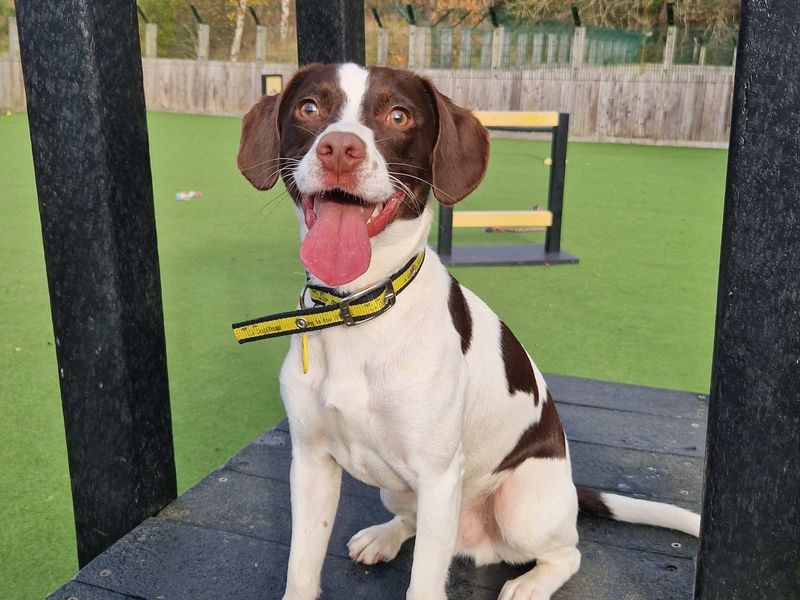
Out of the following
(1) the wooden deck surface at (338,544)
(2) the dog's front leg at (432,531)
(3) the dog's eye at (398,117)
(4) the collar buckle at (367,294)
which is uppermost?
(3) the dog's eye at (398,117)

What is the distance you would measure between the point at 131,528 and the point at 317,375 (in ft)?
2.72

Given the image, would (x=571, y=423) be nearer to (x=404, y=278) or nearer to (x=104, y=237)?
(x=404, y=278)

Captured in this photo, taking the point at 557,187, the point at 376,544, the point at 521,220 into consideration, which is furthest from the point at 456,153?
the point at 557,187

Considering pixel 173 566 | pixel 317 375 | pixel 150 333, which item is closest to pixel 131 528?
pixel 173 566

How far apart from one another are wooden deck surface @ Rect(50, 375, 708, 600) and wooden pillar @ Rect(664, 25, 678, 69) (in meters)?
12.7

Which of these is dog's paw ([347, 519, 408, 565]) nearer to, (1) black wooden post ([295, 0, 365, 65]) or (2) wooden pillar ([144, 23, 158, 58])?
(1) black wooden post ([295, 0, 365, 65])

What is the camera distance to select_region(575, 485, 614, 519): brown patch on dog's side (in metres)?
2.31

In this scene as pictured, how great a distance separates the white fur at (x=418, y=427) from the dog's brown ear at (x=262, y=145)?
0.69ft

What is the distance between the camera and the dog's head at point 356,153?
1648 mm

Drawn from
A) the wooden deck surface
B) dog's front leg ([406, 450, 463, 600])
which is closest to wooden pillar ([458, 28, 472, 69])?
the wooden deck surface

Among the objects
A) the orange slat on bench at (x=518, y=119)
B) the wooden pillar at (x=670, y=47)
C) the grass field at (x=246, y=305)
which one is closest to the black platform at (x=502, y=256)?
the grass field at (x=246, y=305)

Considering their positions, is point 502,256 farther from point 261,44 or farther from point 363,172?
point 261,44

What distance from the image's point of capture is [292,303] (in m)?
4.65

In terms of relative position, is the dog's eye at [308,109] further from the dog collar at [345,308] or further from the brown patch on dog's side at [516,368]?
the brown patch on dog's side at [516,368]
